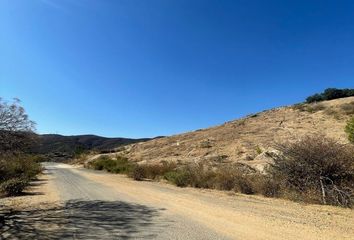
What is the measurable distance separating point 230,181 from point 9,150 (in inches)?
464

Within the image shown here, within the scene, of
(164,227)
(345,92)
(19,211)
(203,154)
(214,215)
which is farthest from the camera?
(345,92)

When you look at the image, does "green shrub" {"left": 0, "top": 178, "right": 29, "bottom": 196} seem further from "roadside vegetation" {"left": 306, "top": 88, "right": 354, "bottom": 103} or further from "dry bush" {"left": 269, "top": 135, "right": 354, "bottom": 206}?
"roadside vegetation" {"left": 306, "top": 88, "right": 354, "bottom": 103}

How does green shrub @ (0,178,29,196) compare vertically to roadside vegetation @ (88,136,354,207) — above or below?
below

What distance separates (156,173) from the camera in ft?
107

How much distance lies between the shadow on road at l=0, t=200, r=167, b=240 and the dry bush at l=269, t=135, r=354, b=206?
22.8 ft

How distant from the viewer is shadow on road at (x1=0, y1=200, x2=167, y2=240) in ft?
31.1

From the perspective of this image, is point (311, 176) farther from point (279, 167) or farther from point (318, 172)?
point (279, 167)

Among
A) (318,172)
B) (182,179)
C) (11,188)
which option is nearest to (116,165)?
(182,179)

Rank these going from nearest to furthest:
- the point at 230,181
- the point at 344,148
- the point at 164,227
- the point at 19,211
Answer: the point at 164,227 < the point at 19,211 < the point at 344,148 < the point at 230,181

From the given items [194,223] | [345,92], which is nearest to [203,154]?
[194,223]

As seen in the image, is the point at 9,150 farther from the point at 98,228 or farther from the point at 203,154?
the point at 203,154

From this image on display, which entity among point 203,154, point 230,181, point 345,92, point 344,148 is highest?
point 345,92

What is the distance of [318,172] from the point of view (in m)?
16.7

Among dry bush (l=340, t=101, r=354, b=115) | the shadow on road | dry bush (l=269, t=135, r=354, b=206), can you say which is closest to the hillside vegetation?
dry bush (l=269, t=135, r=354, b=206)
